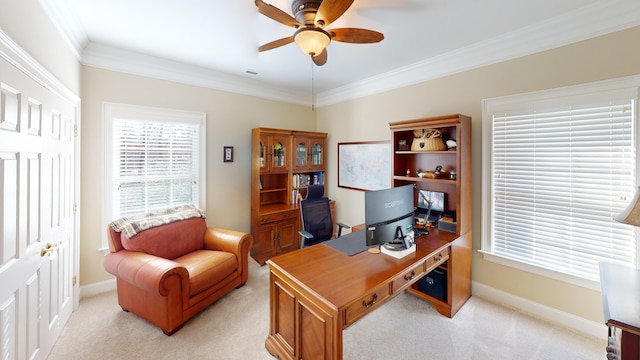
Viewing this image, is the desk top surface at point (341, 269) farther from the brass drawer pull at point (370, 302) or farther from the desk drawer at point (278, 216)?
the desk drawer at point (278, 216)

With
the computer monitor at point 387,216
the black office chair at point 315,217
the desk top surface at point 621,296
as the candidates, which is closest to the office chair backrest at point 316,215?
Answer: the black office chair at point 315,217

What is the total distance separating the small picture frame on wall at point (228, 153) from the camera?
3.66 m

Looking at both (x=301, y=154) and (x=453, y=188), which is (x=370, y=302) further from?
(x=301, y=154)

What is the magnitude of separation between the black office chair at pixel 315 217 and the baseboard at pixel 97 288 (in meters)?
2.25

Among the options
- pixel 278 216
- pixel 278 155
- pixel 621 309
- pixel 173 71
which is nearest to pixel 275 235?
pixel 278 216

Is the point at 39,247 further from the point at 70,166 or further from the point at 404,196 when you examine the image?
the point at 404,196

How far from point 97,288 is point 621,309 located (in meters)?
4.40

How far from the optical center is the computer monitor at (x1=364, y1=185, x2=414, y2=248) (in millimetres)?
1933

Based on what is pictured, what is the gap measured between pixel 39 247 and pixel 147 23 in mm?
2008

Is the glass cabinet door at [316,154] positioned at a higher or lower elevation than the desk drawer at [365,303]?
higher

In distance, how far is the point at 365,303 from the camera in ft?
5.04

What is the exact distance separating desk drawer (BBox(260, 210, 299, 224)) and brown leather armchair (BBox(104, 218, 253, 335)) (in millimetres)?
680

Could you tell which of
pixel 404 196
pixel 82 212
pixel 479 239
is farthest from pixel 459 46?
pixel 82 212

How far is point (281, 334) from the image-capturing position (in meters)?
1.86
